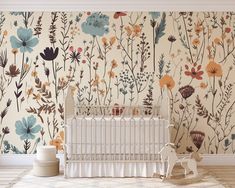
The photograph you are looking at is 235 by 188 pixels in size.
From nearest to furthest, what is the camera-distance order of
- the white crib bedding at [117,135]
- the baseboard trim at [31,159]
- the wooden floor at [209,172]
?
the wooden floor at [209,172], the white crib bedding at [117,135], the baseboard trim at [31,159]

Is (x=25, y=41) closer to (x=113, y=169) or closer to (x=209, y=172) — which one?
(x=113, y=169)

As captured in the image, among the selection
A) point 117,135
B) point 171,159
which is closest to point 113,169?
point 117,135

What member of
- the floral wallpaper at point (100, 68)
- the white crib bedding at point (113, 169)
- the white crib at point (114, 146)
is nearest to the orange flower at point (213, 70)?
the floral wallpaper at point (100, 68)

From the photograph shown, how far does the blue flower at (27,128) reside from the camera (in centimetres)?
421

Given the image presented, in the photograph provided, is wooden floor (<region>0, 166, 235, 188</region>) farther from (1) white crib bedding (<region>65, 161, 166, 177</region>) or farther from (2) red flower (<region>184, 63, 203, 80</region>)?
(2) red flower (<region>184, 63, 203, 80</region>)

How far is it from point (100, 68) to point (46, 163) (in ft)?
4.08

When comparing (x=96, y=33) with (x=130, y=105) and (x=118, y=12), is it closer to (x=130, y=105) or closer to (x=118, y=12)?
(x=118, y=12)

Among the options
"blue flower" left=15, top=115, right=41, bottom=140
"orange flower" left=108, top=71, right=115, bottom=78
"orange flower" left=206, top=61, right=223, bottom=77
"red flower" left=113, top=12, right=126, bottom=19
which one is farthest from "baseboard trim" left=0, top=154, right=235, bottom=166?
"red flower" left=113, top=12, right=126, bottom=19

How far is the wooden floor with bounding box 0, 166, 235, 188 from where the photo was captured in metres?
3.37

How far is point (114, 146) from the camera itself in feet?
11.6

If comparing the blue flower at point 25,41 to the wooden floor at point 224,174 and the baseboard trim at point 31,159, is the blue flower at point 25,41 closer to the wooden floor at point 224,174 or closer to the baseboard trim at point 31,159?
the baseboard trim at point 31,159

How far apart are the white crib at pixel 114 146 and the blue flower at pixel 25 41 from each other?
1.10m

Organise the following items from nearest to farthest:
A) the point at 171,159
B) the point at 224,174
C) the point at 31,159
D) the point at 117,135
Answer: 1. the point at 171,159
2. the point at 117,135
3. the point at 224,174
4. the point at 31,159

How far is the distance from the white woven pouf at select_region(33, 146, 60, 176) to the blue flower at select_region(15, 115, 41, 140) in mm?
601
